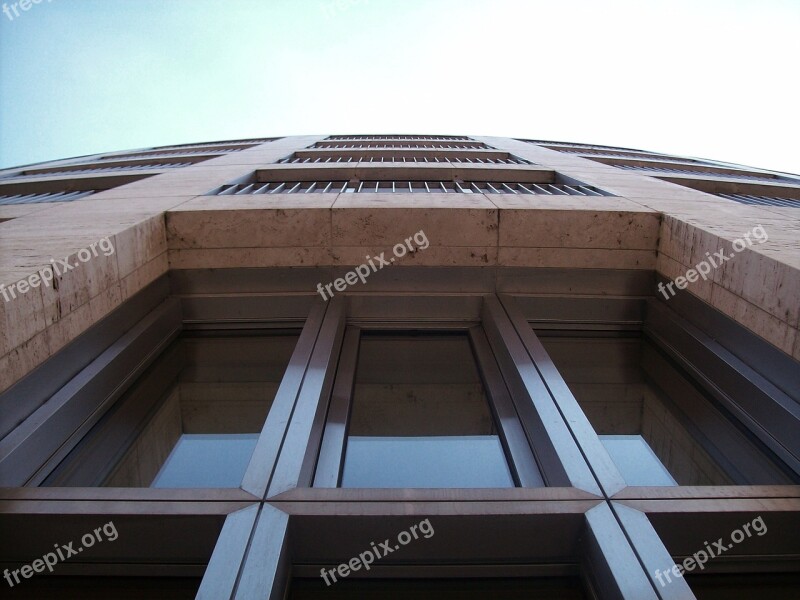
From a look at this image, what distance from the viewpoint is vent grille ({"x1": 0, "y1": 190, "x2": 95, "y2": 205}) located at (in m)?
8.96

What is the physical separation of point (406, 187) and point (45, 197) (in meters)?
8.14

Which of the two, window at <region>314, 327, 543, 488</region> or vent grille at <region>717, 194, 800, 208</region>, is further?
vent grille at <region>717, 194, 800, 208</region>

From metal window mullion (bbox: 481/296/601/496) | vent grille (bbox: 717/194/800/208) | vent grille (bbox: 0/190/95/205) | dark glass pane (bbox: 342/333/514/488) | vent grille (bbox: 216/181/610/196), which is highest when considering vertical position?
vent grille (bbox: 216/181/610/196)

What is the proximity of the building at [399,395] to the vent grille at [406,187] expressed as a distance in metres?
0.58

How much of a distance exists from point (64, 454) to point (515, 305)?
13.9 feet

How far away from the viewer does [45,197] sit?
378 inches

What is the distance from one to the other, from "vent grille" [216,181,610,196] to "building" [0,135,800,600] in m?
0.58

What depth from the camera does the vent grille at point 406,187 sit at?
7.31 m

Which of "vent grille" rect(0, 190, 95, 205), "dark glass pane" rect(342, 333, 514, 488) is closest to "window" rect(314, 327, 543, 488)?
"dark glass pane" rect(342, 333, 514, 488)

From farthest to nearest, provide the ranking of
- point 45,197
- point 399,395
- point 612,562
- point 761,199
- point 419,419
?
point 761,199
point 45,197
point 399,395
point 419,419
point 612,562

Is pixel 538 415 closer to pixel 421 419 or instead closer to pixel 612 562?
pixel 421 419

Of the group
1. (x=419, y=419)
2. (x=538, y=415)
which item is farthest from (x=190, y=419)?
(x=538, y=415)

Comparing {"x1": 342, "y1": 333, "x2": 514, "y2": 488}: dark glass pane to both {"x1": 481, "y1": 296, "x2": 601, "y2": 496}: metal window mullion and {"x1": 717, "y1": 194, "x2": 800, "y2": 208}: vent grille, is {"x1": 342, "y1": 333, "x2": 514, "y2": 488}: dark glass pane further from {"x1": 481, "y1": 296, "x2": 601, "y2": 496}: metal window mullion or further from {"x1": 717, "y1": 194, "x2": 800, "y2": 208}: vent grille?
{"x1": 717, "y1": 194, "x2": 800, "y2": 208}: vent grille

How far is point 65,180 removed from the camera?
9.96m
